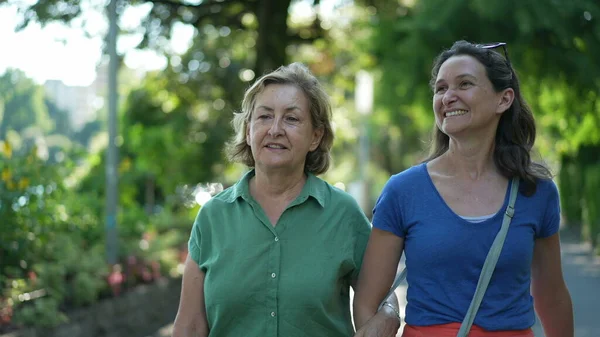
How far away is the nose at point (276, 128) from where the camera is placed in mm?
3617

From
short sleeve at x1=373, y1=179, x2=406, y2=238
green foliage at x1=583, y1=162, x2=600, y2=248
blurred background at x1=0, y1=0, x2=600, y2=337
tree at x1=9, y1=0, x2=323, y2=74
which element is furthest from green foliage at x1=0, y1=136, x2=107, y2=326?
green foliage at x1=583, y1=162, x2=600, y2=248

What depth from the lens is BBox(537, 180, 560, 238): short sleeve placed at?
11.2 ft

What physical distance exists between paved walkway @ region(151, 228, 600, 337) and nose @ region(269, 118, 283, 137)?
5508 mm

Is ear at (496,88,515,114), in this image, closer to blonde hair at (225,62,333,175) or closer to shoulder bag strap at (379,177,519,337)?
shoulder bag strap at (379,177,519,337)

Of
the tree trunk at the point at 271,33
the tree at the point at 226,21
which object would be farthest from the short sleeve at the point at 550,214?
the tree trunk at the point at 271,33

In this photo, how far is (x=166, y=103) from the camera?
18.1m

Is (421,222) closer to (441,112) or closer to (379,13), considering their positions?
(441,112)

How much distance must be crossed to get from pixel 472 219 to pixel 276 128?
81cm

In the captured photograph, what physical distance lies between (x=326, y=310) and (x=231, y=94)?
541 inches

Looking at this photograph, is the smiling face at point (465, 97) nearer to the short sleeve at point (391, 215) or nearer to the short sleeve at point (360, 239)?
the short sleeve at point (391, 215)

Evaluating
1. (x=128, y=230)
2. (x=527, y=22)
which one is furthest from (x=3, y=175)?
(x=527, y=22)

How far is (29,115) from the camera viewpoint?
10609 millimetres

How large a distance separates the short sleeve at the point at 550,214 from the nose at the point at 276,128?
3.20ft

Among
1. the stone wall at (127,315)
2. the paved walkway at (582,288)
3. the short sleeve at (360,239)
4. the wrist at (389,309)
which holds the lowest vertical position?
the paved walkway at (582,288)
